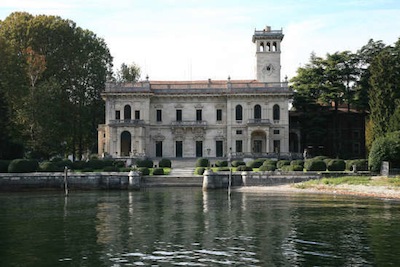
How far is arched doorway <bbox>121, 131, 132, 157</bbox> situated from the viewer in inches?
2217

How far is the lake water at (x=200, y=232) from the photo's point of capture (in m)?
15.4

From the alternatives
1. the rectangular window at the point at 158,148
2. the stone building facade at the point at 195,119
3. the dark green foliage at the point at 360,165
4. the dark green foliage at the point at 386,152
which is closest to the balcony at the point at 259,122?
the stone building facade at the point at 195,119

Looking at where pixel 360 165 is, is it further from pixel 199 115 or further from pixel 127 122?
pixel 127 122

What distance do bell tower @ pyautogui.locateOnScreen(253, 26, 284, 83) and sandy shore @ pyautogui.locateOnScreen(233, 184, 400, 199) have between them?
79.6ft

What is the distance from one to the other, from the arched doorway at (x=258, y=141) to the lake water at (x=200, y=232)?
25.0 metres

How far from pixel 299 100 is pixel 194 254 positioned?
144 feet

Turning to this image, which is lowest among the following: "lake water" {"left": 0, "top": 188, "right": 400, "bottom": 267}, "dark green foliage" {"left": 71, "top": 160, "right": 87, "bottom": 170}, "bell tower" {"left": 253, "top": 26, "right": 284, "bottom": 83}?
"lake water" {"left": 0, "top": 188, "right": 400, "bottom": 267}

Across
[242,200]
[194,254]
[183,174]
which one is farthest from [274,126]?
[194,254]

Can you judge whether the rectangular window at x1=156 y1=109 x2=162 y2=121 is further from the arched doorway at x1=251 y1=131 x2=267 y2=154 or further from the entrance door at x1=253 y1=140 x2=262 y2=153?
the entrance door at x1=253 y1=140 x2=262 y2=153

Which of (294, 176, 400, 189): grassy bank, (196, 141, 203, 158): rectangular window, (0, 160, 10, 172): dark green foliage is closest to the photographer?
(294, 176, 400, 189): grassy bank

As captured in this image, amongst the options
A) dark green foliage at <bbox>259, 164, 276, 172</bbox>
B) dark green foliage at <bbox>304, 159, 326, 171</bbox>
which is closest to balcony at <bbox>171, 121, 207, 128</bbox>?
dark green foliage at <bbox>259, 164, 276, 172</bbox>

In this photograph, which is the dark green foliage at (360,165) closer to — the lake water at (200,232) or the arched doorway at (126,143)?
the lake water at (200,232)

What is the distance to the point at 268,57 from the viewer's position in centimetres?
6088

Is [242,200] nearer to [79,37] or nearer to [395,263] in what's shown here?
[395,263]
